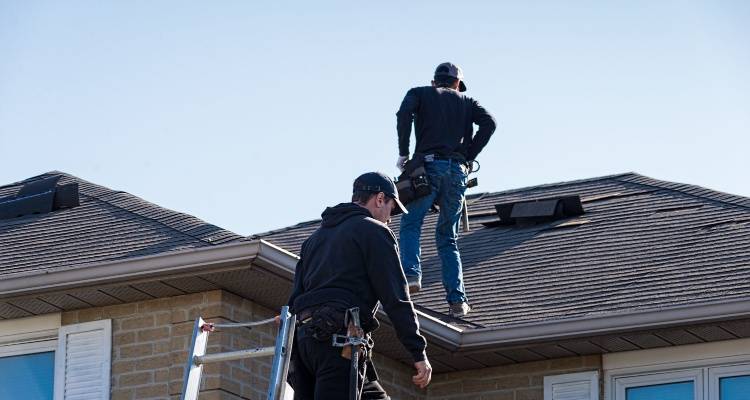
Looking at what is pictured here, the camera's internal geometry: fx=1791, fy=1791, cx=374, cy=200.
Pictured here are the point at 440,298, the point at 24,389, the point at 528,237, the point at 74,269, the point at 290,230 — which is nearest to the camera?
the point at 74,269

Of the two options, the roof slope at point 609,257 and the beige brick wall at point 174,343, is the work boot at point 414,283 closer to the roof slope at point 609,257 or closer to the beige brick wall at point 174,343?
the roof slope at point 609,257

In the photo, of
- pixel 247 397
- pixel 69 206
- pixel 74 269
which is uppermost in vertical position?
pixel 69 206

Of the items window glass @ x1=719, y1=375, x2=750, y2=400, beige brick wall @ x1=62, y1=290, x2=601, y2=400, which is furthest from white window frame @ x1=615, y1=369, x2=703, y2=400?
beige brick wall @ x1=62, y1=290, x2=601, y2=400

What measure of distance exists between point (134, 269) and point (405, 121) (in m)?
2.76

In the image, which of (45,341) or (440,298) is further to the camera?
(440,298)

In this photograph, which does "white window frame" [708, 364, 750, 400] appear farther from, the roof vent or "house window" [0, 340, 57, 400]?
the roof vent

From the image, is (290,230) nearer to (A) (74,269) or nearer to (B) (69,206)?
(B) (69,206)

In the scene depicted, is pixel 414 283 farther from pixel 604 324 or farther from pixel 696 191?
pixel 696 191

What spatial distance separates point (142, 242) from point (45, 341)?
1.04m

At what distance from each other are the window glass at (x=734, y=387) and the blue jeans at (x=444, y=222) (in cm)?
207

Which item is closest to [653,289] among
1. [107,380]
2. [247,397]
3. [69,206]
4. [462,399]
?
[462,399]

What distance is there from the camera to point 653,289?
13.3 m

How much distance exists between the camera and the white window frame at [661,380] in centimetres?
1280

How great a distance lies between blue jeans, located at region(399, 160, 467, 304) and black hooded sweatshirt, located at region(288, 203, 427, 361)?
13.5ft
